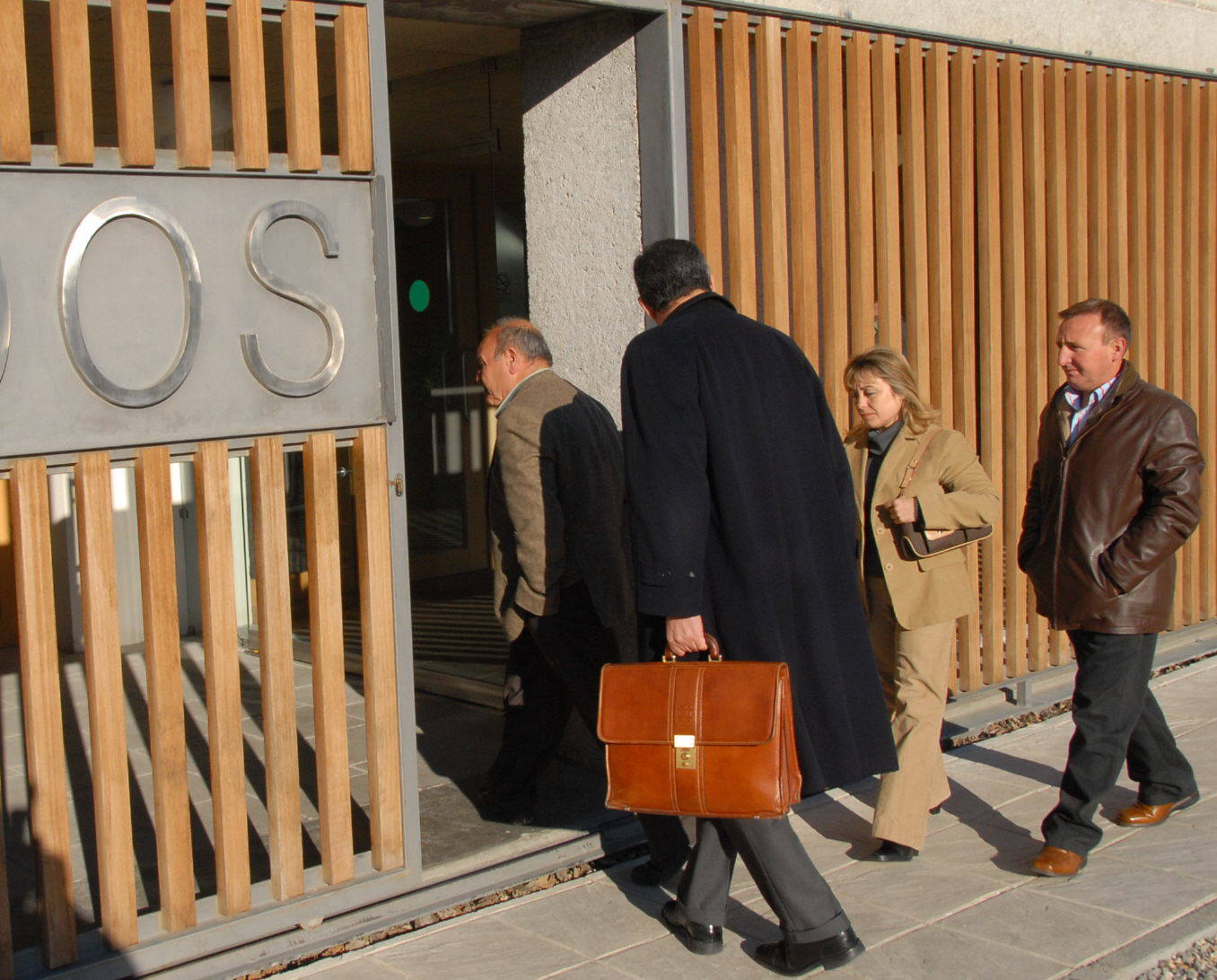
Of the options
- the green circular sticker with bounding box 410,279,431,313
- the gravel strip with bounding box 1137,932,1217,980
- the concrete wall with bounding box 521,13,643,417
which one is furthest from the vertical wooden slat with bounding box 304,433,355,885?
the green circular sticker with bounding box 410,279,431,313

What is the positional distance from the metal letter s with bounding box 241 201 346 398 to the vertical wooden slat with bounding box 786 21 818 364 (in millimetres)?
2228

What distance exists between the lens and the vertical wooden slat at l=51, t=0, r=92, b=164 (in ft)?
12.4

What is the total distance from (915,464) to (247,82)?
2.43 metres

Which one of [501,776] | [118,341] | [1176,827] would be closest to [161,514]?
[118,341]

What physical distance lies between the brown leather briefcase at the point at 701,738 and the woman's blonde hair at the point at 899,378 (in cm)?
143

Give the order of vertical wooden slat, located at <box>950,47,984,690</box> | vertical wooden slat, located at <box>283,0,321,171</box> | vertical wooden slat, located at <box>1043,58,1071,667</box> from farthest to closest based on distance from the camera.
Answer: vertical wooden slat, located at <box>1043,58,1071,667</box>
vertical wooden slat, located at <box>950,47,984,690</box>
vertical wooden slat, located at <box>283,0,321,171</box>

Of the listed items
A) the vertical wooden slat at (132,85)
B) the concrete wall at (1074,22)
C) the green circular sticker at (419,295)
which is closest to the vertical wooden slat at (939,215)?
the concrete wall at (1074,22)

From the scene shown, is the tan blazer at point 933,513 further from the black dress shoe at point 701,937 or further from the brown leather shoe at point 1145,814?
the black dress shoe at point 701,937

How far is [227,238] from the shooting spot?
413cm

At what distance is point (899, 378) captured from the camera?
16.1 feet

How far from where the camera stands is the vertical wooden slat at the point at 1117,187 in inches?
Result: 290

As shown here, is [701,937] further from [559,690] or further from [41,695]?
[41,695]

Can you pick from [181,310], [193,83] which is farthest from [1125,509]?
[193,83]

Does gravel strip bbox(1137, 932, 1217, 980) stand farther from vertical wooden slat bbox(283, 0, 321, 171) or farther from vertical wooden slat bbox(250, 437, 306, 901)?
vertical wooden slat bbox(283, 0, 321, 171)
